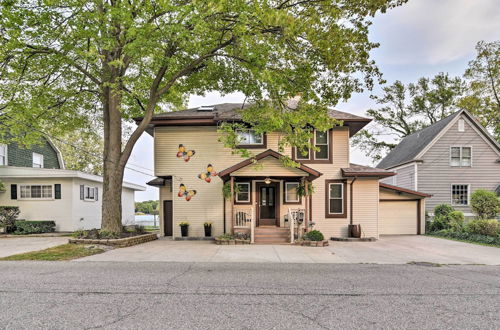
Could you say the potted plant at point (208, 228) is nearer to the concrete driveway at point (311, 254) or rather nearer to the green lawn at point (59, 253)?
the concrete driveway at point (311, 254)

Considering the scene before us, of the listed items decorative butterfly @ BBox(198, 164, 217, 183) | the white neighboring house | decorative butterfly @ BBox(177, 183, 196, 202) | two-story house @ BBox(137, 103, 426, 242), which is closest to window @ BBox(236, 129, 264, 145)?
two-story house @ BBox(137, 103, 426, 242)

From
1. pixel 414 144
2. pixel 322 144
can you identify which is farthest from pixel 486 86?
pixel 322 144

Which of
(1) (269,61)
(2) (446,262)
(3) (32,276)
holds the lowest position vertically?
(2) (446,262)

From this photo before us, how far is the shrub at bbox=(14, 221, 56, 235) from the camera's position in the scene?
14352mm

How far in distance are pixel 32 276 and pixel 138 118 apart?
883 centimetres

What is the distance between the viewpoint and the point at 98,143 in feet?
93.1

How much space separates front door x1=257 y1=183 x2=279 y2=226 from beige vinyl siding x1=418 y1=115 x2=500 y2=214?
37.2 feet

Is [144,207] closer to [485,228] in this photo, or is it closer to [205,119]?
[205,119]

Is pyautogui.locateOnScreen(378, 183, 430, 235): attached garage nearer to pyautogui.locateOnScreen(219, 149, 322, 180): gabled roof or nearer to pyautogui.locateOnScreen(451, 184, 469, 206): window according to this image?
pyautogui.locateOnScreen(451, 184, 469, 206): window

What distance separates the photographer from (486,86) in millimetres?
23266

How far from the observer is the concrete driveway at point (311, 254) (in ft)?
27.7

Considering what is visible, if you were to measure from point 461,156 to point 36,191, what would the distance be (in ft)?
89.3

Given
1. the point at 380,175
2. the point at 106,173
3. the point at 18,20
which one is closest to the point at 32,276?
the point at 106,173

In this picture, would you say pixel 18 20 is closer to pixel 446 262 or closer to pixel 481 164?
pixel 446 262
